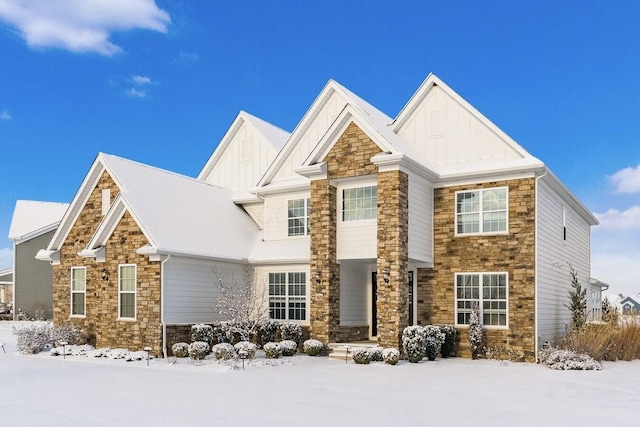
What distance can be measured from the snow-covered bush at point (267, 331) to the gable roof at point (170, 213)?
278 centimetres

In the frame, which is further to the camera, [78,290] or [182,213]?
[78,290]

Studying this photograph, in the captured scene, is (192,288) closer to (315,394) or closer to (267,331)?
(267,331)

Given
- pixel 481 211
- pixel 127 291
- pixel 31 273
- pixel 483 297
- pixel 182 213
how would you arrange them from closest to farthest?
1. pixel 483 297
2. pixel 481 211
3. pixel 127 291
4. pixel 182 213
5. pixel 31 273

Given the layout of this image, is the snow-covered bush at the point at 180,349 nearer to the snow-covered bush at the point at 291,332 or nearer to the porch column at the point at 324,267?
the snow-covered bush at the point at 291,332

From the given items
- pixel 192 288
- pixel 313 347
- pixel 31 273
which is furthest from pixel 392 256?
pixel 31 273

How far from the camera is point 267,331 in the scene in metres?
21.0

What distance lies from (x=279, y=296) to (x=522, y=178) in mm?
9611

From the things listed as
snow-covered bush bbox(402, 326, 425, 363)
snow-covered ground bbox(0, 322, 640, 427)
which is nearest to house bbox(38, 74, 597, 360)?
snow-covered bush bbox(402, 326, 425, 363)

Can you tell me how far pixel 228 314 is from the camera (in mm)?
21781

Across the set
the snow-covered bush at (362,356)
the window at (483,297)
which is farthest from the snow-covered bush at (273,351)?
the window at (483,297)

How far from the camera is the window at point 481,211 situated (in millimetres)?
A: 19281

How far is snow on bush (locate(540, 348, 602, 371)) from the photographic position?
656 inches

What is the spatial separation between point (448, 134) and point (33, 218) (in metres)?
32.6

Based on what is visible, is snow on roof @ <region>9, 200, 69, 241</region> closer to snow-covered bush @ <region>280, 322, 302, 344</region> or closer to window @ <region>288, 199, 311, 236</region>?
window @ <region>288, 199, 311, 236</region>
